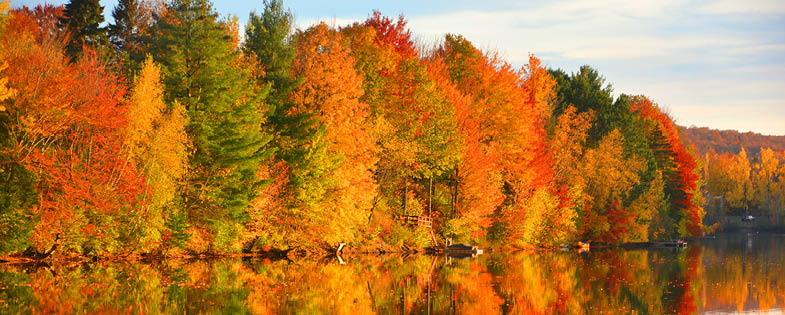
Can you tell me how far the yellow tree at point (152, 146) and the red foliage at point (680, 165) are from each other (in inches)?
2770

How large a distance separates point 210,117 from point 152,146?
5512 mm

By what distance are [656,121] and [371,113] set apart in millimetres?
54377

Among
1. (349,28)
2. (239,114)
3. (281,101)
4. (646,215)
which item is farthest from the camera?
(646,215)

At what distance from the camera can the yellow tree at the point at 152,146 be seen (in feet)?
134

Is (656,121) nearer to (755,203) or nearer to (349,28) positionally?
(349,28)

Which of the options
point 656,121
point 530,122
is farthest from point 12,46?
point 656,121

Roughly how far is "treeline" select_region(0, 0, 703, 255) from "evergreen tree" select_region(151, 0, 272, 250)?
122 millimetres

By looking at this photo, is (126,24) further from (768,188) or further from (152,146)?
(768,188)

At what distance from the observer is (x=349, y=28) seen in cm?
6481

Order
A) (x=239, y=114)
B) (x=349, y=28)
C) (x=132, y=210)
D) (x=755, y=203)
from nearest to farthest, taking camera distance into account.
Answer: (x=132, y=210), (x=239, y=114), (x=349, y=28), (x=755, y=203)

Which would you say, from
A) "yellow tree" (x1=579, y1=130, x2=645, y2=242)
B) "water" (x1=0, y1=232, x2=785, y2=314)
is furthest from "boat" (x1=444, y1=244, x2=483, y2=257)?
"yellow tree" (x1=579, y1=130, x2=645, y2=242)

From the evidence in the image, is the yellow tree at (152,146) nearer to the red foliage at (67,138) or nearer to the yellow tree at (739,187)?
the red foliage at (67,138)

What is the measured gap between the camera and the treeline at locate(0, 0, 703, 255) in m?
37.8

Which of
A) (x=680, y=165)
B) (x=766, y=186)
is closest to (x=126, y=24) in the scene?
(x=680, y=165)
